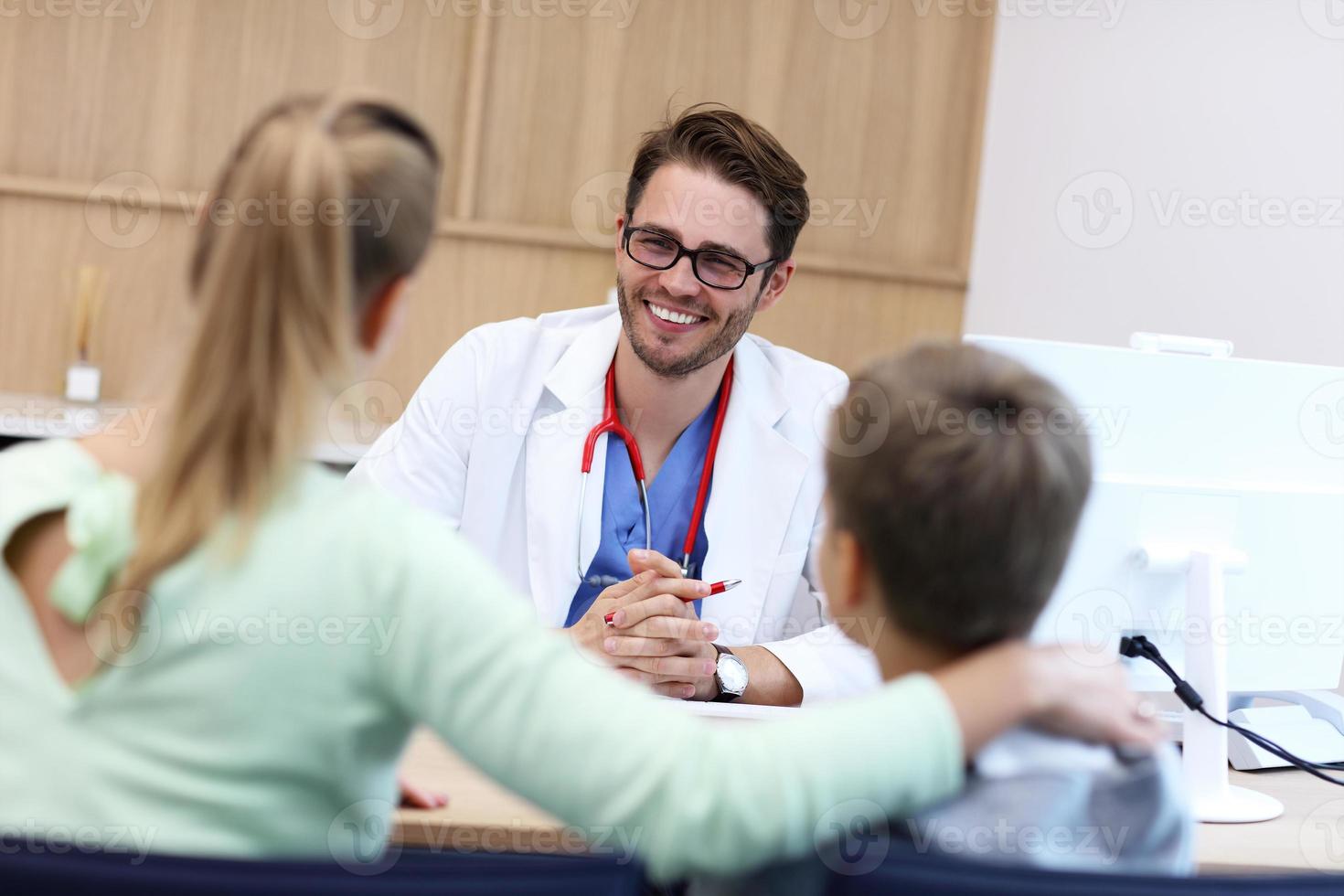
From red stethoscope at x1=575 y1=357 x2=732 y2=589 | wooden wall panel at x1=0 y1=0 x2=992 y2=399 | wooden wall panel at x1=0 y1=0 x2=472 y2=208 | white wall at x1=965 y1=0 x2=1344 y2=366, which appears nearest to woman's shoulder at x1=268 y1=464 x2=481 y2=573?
red stethoscope at x1=575 y1=357 x2=732 y2=589

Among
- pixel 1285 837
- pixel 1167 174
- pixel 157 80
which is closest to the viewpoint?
pixel 1285 837

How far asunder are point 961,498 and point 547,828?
1.96 ft

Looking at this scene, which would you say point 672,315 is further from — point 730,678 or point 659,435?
point 730,678

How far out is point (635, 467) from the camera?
2.04m

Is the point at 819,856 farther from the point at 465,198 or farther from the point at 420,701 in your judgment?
the point at 465,198

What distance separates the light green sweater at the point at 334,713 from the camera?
76cm

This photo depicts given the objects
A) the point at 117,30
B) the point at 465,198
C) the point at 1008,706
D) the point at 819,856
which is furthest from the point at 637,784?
the point at 117,30

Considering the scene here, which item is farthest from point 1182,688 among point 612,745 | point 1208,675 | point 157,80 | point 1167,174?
point 157,80

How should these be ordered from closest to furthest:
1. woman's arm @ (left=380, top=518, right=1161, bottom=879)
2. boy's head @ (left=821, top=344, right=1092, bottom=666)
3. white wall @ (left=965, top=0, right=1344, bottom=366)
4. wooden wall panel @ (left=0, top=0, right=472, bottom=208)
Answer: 1. woman's arm @ (left=380, top=518, right=1161, bottom=879)
2. boy's head @ (left=821, top=344, right=1092, bottom=666)
3. white wall @ (left=965, top=0, right=1344, bottom=366)
4. wooden wall panel @ (left=0, top=0, right=472, bottom=208)

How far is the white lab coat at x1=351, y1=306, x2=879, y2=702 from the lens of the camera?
1989 mm

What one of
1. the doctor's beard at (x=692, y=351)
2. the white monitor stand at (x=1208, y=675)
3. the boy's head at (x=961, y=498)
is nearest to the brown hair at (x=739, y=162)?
the doctor's beard at (x=692, y=351)

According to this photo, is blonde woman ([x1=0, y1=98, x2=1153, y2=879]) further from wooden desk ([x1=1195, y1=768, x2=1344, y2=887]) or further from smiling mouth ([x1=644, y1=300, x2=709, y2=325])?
smiling mouth ([x1=644, y1=300, x2=709, y2=325])

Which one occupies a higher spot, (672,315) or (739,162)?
(739,162)

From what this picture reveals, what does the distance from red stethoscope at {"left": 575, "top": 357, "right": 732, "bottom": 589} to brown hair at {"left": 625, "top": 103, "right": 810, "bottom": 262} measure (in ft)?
0.99
